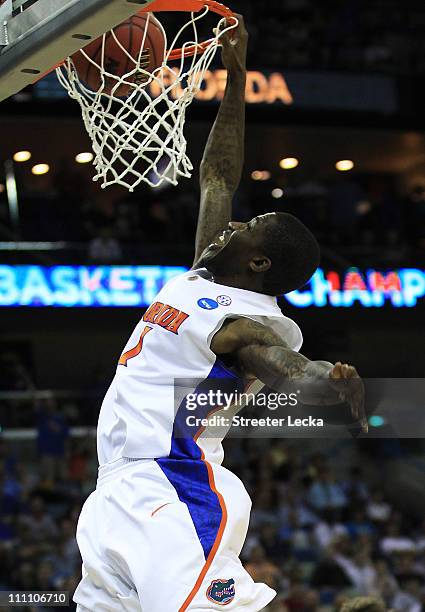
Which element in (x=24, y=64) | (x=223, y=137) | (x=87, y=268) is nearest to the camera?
(x=24, y=64)

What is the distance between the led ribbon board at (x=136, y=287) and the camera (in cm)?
1080

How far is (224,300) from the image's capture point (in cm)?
314

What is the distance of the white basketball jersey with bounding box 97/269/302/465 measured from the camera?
3092mm

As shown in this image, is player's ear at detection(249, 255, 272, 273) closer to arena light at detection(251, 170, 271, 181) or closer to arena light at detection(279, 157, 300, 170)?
arena light at detection(251, 170, 271, 181)

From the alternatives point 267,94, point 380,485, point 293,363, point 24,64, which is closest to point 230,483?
point 293,363

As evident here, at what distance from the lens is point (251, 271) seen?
325 cm

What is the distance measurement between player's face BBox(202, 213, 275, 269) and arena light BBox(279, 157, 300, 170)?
10219mm

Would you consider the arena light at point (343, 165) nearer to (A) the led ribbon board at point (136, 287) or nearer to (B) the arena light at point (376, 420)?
(A) the led ribbon board at point (136, 287)

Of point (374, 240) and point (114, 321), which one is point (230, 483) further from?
point (374, 240)

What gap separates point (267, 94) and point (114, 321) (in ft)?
9.84

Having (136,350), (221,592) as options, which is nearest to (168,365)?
(136,350)

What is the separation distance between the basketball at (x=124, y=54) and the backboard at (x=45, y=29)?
0.69 m

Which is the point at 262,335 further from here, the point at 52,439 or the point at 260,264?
the point at 52,439

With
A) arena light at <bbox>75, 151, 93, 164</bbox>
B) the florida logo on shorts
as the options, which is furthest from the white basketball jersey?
arena light at <bbox>75, 151, 93, 164</bbox>
